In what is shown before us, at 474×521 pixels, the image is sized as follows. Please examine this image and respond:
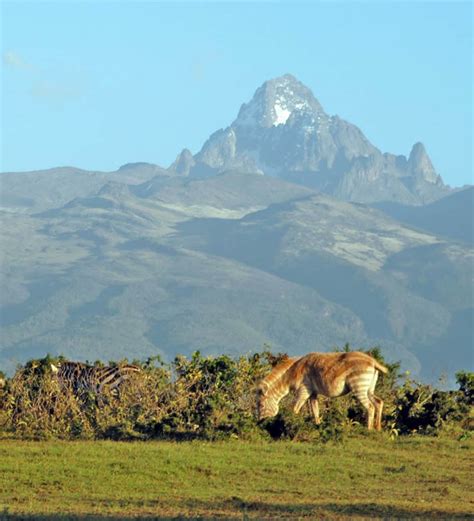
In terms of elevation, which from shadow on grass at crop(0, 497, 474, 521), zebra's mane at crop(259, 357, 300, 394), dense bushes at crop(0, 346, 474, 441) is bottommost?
shadow on grass at crop(0, 497, 474, 521)

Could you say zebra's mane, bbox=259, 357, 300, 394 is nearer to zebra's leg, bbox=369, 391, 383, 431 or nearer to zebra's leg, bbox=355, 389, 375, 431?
zebra's leg, bbox=355, 389, 375, 431

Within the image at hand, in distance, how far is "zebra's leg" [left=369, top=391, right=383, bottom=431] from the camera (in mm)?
25422

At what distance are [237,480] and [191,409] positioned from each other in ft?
13.5

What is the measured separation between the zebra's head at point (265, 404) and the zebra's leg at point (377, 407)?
65.1 inches

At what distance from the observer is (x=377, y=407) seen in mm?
25578

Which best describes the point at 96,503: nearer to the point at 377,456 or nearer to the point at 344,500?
the point at 344,500

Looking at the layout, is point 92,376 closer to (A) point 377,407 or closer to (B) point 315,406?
(B) point 315,406

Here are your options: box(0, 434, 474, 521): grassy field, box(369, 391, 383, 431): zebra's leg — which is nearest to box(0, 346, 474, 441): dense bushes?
box(369, 391, 383, 431): zebra's leg

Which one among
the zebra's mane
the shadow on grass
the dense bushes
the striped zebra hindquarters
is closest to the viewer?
the shadow on grass

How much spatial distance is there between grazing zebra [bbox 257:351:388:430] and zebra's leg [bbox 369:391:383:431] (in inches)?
0.4

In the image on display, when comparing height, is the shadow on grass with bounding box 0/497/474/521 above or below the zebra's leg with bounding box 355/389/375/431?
below

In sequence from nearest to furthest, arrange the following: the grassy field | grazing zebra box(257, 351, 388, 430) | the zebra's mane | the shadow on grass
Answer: the shadow on grass < the grassy field < grazing zebra box(257, 351, 388, 430) < the zebra's mane

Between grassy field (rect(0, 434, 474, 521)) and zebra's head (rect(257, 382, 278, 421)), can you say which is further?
zebra's head (rect(257, 382, 278, 421))

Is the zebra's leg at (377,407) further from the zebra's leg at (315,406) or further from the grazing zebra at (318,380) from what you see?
the zebra's leg at (315,406)
